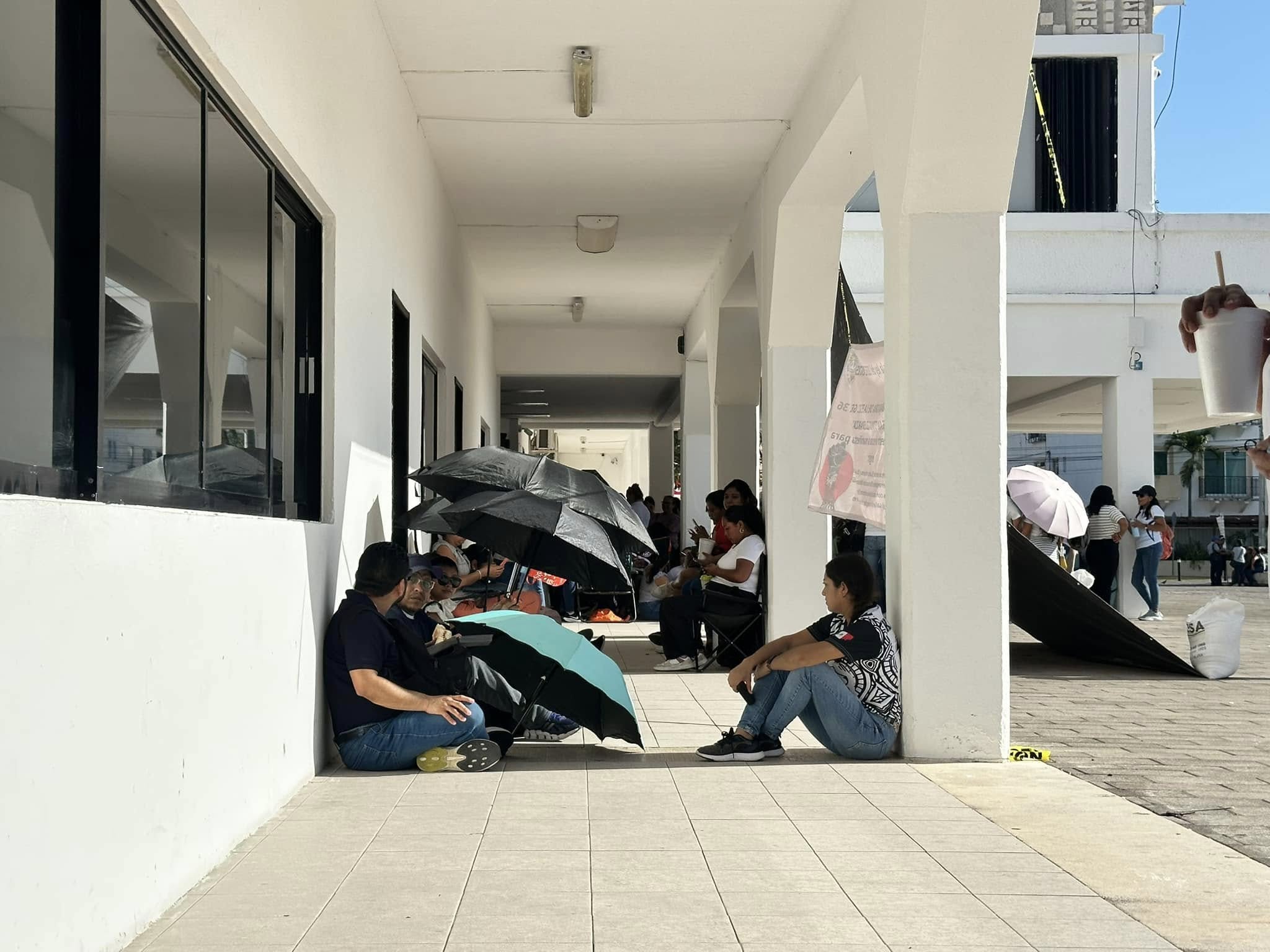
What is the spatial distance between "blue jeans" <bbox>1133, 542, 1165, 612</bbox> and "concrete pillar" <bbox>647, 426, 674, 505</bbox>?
1231 cm

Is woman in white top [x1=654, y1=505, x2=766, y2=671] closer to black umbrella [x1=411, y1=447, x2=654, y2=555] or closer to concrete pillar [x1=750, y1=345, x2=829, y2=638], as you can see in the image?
concrete pillar [x1=750, y1=345, x2=829, y2=638]

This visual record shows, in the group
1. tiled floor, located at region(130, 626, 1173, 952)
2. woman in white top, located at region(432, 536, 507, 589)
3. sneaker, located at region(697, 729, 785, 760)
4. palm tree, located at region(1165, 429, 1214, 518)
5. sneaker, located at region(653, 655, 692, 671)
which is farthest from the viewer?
palm tree, located at region(1165, 429, 1214, 518)

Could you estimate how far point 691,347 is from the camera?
17.0 meters

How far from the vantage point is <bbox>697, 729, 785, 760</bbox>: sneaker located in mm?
5961

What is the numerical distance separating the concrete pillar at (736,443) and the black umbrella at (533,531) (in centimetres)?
730

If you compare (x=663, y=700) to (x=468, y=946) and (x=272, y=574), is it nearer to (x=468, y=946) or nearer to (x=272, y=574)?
(x=272, y=574)

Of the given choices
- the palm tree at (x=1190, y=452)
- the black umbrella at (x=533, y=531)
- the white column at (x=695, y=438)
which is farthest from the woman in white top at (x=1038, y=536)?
the palm tree at (x=1190, y=452)

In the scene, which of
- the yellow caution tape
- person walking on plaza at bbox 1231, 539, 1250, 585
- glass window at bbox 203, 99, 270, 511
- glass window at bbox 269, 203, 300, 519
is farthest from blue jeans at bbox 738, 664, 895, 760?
person walking on plaza at bbox 1231, 539, 1250, 585

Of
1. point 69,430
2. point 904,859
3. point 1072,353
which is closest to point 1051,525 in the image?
point 1072,353

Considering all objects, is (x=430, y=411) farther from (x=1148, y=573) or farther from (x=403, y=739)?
(x=1148, y=573)

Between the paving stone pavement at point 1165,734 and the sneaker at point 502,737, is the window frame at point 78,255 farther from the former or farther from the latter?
the paving stone pavement at point 1165,734

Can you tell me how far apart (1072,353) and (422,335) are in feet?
27.0

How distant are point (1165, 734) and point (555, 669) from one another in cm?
328

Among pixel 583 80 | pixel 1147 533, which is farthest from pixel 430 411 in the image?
pixel 1147 533
